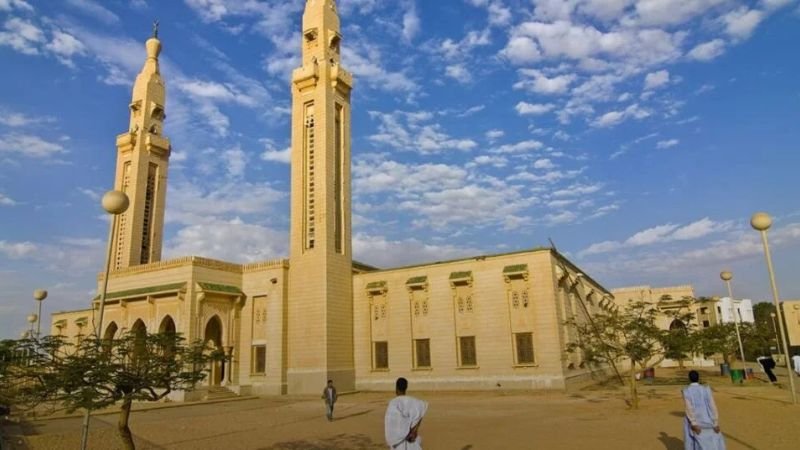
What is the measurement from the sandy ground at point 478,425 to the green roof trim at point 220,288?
771cm

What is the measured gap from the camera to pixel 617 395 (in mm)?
22438

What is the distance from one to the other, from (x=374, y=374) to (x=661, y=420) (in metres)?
17.9

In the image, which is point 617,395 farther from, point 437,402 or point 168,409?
point 168,409

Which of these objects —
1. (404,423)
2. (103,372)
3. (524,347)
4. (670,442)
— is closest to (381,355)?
(524,347)

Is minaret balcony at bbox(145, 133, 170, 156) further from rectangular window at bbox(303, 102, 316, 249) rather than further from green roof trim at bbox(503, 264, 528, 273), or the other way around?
green roof trim at bbox(503, 264, 528, 273)

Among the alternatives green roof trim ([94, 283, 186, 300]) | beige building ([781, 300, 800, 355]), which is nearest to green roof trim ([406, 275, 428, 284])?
green roof trim ([94, 283, 186, 300])

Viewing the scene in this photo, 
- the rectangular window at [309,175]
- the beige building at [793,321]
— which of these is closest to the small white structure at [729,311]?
the beige building at [793,321]

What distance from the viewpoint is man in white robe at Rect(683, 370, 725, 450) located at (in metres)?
8.40

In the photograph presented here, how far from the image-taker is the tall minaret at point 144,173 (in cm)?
3622

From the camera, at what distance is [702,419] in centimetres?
848

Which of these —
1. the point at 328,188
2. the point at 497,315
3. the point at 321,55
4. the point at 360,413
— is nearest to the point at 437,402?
the point at 360,413

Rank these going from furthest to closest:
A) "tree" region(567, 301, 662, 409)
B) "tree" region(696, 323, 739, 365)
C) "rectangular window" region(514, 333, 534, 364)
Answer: "rectangular window" region(514, 333, 534, 364), "tree" region(696, 323, 739, 365), "tree" region(567, 301, 662, 409)

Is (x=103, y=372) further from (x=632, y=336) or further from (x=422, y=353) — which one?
(x=422, y=353)

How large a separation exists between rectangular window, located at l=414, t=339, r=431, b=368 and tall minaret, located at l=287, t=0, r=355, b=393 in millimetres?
3861
